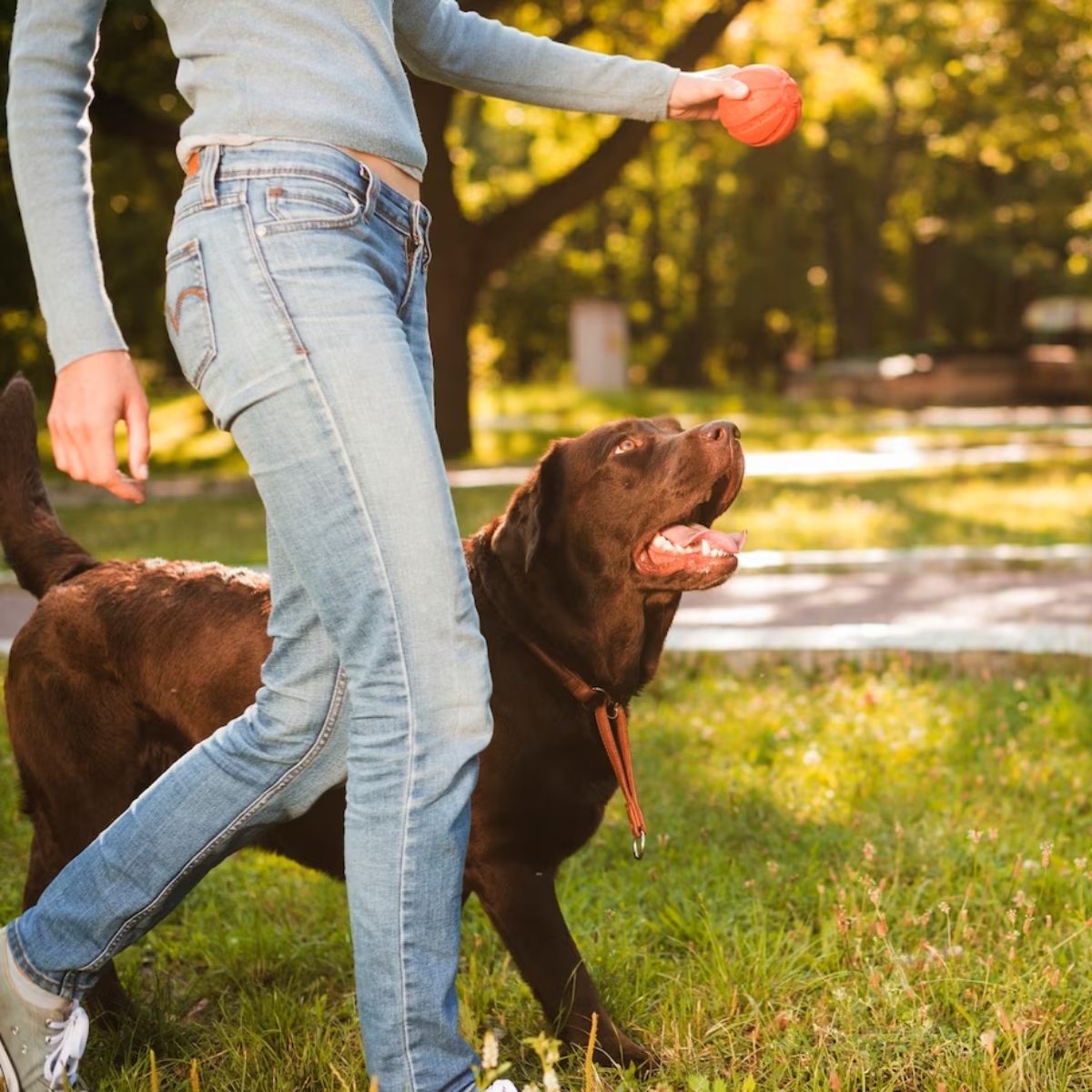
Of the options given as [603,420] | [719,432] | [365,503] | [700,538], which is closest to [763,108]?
[719,432]

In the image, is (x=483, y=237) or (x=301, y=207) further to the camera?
(x=483, y=237)

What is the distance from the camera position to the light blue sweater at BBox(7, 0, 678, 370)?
197 centimetres

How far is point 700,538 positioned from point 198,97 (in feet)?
4.41

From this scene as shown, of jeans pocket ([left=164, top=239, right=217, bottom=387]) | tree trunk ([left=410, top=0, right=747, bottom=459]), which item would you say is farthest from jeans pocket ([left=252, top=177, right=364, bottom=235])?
tree trunk ([left=410, top=0, right=747, bottom=459])

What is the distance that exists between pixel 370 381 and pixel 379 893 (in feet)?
2.44

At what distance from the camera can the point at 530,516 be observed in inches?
115

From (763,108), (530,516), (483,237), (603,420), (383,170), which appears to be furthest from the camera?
(483,237)

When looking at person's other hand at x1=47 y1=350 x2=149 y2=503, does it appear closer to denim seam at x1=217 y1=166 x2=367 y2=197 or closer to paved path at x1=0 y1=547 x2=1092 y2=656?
denim seam at x1=217 y1=166 x2=367 y2=197

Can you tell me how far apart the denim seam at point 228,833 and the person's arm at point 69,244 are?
475mm

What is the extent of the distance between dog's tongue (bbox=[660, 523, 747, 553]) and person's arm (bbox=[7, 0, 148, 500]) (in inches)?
49.3

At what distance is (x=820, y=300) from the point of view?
41.3 m

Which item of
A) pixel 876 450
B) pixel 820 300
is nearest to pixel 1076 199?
pixel 820 300

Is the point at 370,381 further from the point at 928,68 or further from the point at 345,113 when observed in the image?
the point at 928,68

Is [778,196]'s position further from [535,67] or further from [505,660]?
[505,660]
